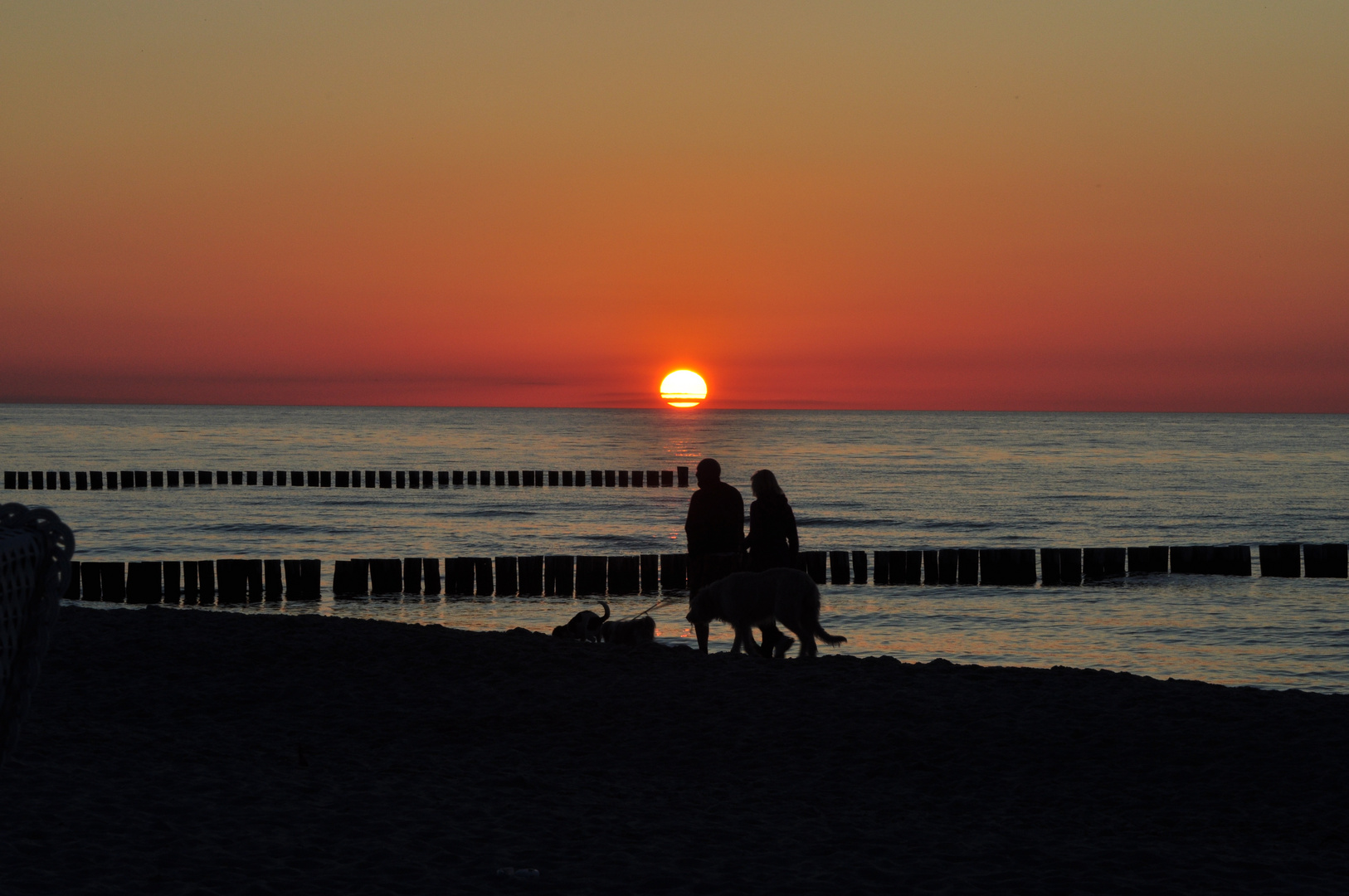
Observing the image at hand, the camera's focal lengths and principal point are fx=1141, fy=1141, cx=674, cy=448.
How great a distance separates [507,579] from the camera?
56.9 ft

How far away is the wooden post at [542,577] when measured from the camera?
17344 mm

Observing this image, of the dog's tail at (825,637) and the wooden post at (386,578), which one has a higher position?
the dog's tail at (825,637)

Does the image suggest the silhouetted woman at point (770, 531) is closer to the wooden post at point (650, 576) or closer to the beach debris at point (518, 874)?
the beach debris at point (518, 874)

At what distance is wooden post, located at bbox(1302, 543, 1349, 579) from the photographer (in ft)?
67.8

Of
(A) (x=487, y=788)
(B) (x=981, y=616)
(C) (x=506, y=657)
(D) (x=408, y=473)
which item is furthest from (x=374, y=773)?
(D) (x=408, y=473)

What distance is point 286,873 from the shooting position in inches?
175

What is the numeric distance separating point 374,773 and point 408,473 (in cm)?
4332

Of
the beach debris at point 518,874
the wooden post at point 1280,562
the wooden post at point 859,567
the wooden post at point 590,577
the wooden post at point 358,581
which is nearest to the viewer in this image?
the beach debris at point 518,874

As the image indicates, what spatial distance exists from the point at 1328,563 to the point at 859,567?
8.73 metres

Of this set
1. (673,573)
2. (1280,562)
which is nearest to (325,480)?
(673,573)

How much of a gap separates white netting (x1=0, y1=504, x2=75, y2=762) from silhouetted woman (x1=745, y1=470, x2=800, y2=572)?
626cm

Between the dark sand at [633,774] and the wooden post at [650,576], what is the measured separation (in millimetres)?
7901

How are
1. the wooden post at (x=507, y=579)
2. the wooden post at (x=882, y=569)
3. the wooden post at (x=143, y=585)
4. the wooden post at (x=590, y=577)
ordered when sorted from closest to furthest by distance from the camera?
the wooden post at (x=143, y=585)
the wooden post at (x=507, y=579)
the wooden post at (x=590, y=577)
the wooden post at (x=882, y=569)

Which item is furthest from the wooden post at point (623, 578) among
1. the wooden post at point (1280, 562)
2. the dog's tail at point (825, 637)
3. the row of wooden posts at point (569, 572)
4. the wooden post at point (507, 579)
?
the wooden post at point (1280, 562)
